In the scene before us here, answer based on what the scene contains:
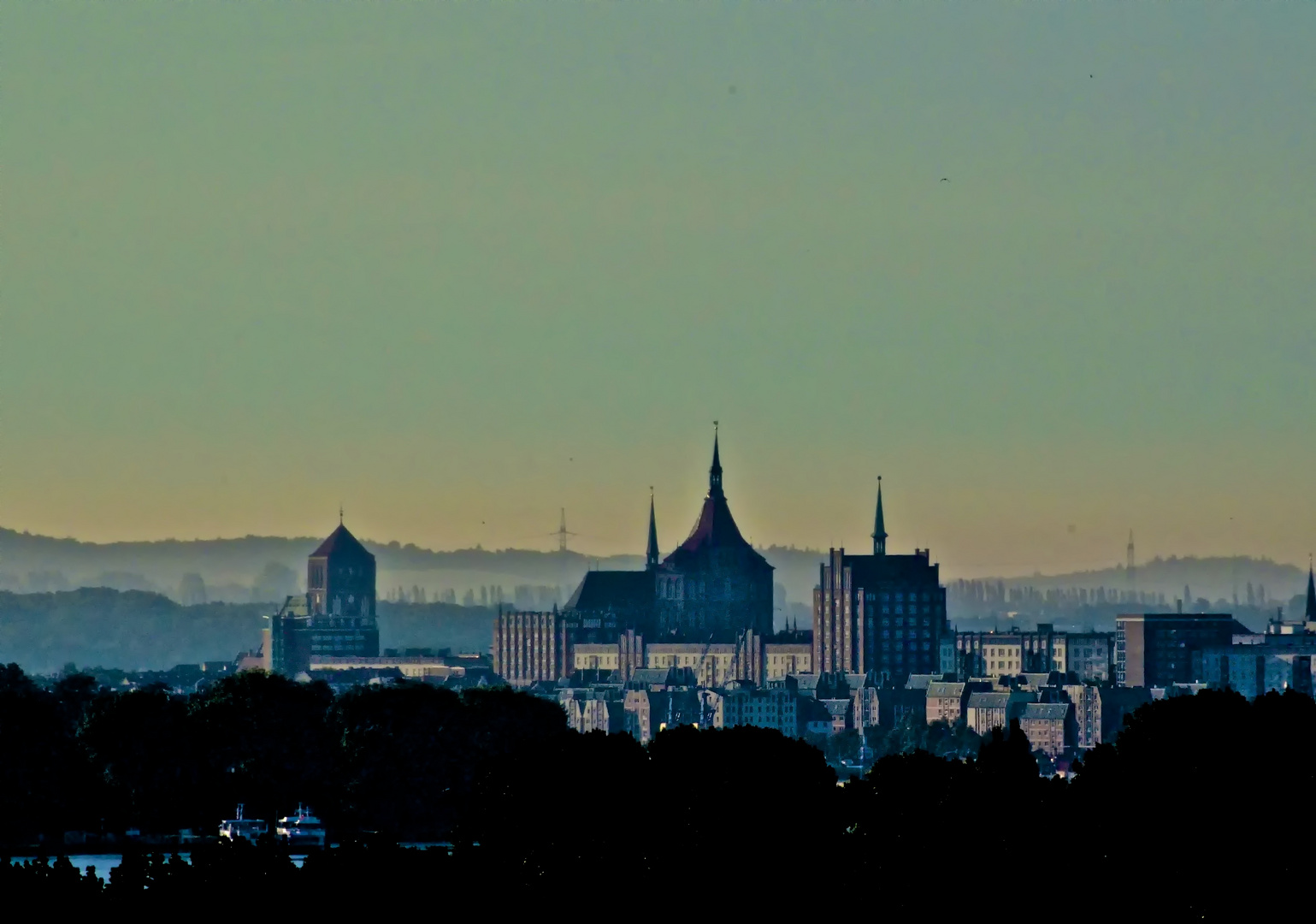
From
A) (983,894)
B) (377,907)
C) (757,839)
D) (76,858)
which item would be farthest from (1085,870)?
(76,858)

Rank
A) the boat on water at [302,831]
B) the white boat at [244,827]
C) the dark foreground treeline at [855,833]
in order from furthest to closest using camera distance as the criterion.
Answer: the white boat at [244,827], the boat on water at [302,831], the dark foreground treeline at [855,833]

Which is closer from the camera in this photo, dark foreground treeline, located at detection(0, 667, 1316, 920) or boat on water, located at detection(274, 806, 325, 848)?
dark foreground treeline, located at detection(0, 667, 1316, 920)

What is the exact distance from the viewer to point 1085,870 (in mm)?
91938

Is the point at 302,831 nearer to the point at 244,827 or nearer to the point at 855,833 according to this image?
the point at 244,827

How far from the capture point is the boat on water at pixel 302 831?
13238 cm

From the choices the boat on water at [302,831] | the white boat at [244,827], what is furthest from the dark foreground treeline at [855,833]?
the white boat at [244,827]

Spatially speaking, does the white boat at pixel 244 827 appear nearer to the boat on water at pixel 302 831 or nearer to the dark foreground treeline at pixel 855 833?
the boat on water at pixel 302 831

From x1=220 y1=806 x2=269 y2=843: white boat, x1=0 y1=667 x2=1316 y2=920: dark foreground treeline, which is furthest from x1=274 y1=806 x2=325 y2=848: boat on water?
x1=0 y1=667 x2=1316 y2=920: dark foreground treeline

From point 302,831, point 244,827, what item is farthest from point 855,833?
point 244,827

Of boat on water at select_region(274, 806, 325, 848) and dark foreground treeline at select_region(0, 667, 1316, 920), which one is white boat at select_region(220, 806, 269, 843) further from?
dark foreground treeline at select_region(0, 667, 1316, 920)

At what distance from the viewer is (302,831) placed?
135625mm

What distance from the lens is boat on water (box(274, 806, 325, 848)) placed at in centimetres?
13238

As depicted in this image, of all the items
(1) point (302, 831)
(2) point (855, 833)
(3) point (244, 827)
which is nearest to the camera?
(2) point (855, 833)

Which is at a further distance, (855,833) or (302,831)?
(302,831)
